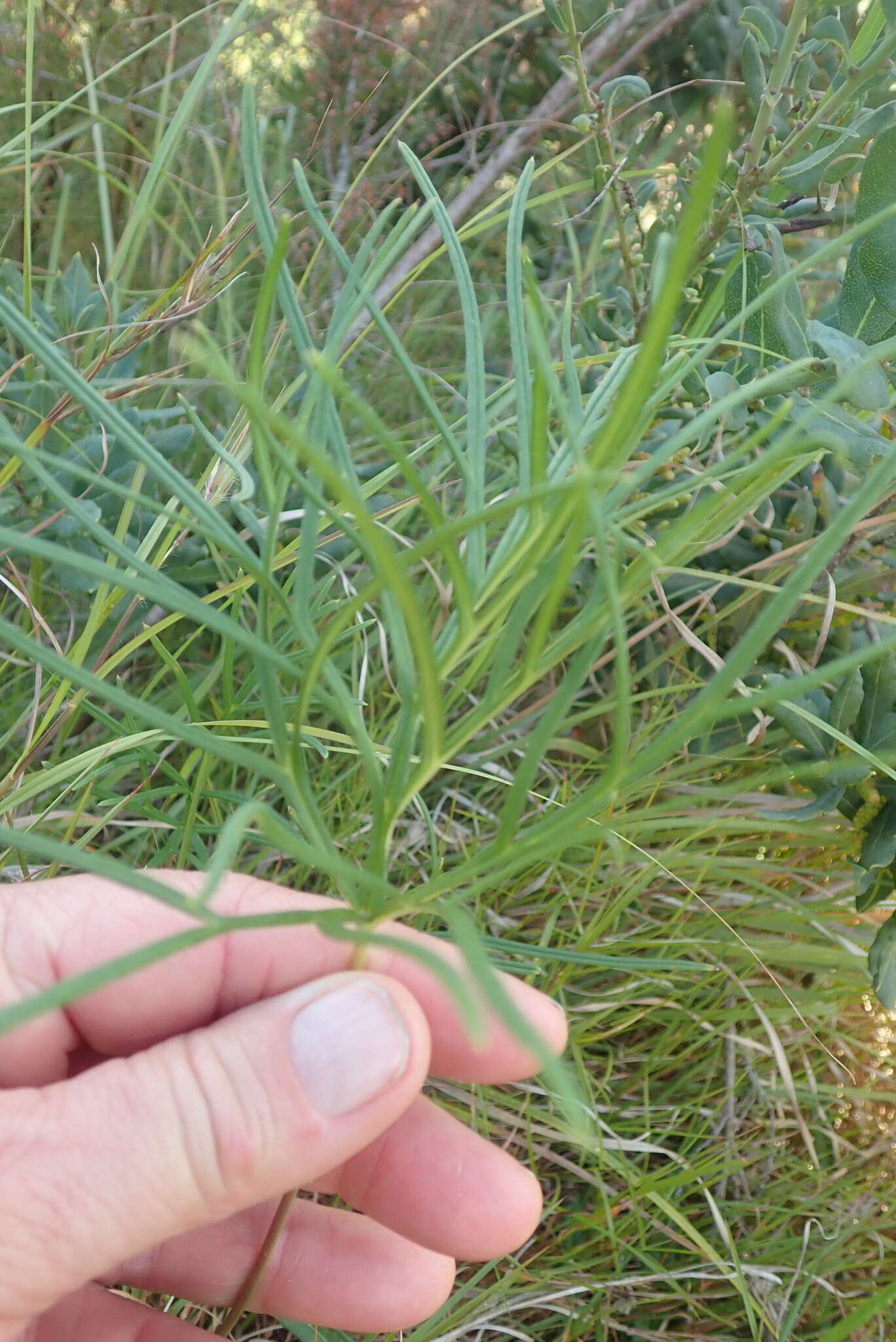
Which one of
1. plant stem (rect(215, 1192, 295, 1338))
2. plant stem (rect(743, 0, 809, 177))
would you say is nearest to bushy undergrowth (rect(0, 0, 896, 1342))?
plant stem (rect(743, 0, 809, 177))

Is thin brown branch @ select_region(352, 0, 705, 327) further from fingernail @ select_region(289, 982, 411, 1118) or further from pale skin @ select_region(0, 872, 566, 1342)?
fingernail @ select_region(289, 982, 411, 1118)

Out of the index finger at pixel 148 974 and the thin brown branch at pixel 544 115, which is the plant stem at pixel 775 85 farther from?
the index finger at pixel 148 974

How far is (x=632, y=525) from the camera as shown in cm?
85

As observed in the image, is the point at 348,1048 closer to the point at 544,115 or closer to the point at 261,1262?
the point at 261,1262

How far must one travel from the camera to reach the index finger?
2.24ft

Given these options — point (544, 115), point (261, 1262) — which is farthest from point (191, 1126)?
point (544, 115)

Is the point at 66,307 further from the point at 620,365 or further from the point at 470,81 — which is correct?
the point at 470,81

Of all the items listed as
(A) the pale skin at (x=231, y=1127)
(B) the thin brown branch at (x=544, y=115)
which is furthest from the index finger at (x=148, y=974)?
(B) the thin brown branch at (x=544, y=115)

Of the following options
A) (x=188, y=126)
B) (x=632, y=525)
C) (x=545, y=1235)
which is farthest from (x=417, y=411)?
(x=545, y=1235)

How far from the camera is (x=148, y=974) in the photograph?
2.27ft

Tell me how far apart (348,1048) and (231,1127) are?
7cm

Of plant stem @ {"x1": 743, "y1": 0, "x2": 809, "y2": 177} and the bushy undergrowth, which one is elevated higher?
plant stem @ {"x1": 743, "y1": 0, "x2": 809, "y2": 177}

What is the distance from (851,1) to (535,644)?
2.14 feet

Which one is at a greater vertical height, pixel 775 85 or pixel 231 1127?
pixel 775 85
